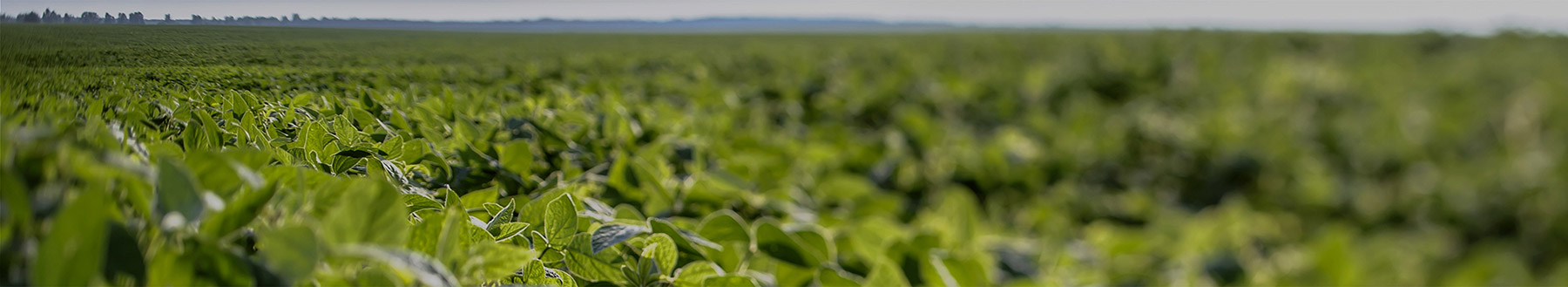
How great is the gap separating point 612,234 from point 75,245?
1.44 ft

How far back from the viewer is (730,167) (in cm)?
149

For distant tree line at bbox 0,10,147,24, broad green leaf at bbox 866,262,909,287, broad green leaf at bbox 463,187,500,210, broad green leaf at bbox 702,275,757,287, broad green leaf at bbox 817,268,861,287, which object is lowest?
broad green leaf at bbox 817,268,861,287

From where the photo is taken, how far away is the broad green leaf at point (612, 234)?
734mm

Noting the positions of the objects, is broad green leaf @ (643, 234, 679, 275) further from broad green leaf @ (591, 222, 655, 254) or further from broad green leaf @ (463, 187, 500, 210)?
broad green leaf @ (463, 187, 500, 210)

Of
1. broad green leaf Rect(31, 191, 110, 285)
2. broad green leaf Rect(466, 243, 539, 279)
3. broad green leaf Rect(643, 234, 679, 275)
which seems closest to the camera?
broad green leaf Rect(31, 191, 110, 285)

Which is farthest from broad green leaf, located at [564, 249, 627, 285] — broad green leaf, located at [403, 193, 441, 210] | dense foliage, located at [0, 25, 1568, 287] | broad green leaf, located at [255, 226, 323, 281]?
broad green leaf, located at [255, 226, 323, 281]

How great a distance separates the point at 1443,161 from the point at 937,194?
2.53 m

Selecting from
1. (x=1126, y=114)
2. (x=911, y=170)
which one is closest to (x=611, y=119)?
(x=911, y=170)

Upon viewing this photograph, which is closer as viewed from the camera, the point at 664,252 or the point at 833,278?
the point at 664,252

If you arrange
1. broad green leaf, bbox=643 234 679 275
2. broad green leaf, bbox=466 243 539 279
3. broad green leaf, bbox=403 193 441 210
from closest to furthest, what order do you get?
broad green leaf, bbox=466 243 539 279, broad green leaf, bbox=403 193 441 210, broad green leaf, bbox=643 234 679 275

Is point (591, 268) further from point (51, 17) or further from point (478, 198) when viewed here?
point (51, 17)

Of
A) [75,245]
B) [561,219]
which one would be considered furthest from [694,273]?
[75,245]

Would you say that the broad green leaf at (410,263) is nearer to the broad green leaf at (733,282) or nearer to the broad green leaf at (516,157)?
the broad green leaf at (733,282)

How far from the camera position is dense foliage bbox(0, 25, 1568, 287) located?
16.6 inches
